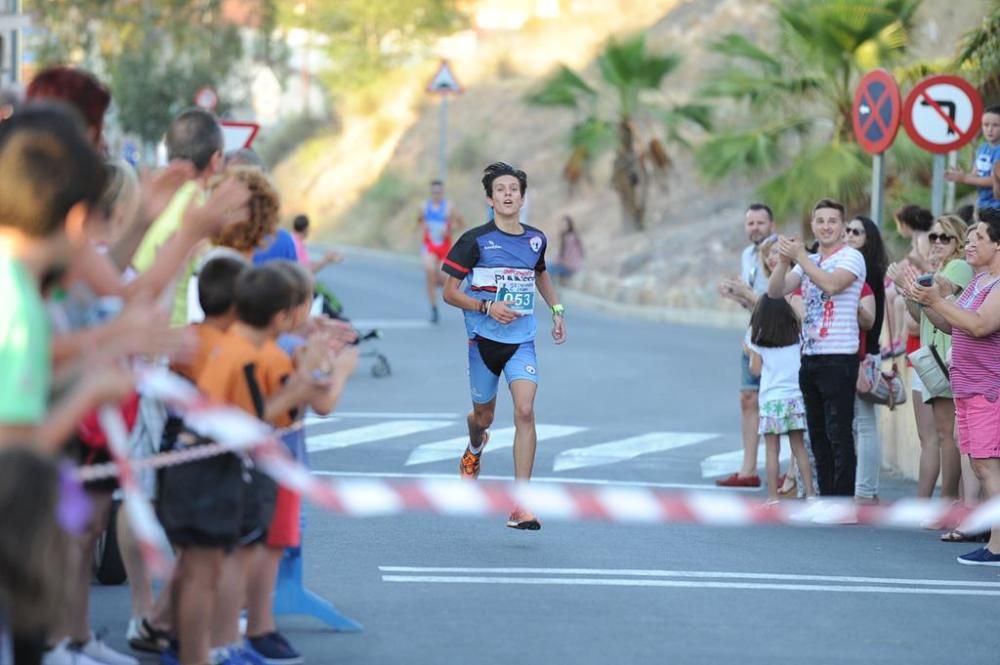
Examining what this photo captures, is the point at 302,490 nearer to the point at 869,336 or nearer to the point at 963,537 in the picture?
the point at 963,537

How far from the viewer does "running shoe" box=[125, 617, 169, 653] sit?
315 inches

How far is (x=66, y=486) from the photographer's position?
5527 mm

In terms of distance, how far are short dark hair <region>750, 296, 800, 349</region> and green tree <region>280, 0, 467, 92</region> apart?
2604 inches

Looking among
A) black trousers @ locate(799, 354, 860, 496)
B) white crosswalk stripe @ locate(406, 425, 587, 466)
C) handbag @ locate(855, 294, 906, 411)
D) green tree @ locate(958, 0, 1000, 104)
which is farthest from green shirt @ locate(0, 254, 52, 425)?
green tree @ locate(958, 0, 1000, 104)

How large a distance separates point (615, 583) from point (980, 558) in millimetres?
2253

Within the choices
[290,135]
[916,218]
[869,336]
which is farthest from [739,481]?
[290,135]

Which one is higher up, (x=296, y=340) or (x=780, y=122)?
(x=780, y=122)

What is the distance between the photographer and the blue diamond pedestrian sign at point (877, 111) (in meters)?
16.3

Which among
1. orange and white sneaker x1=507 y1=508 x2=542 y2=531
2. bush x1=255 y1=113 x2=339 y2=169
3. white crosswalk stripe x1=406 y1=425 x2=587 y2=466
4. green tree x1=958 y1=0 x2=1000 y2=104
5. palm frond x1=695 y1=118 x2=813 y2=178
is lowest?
orange and white sneaker x1=507 y1=508 x2=542 y2=531

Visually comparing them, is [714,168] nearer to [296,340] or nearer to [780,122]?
[780,122]

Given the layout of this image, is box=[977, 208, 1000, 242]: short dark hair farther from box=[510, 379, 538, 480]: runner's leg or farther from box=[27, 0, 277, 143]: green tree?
box=[27, 0, 277, 143]: green tree

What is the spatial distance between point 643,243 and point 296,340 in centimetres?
3385

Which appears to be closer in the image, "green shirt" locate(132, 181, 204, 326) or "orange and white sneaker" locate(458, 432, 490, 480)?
"green shirt" locate(132, 181, 204, 326)

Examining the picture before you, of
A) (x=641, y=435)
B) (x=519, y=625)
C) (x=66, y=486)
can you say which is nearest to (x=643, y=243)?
(x=641, y=435)
